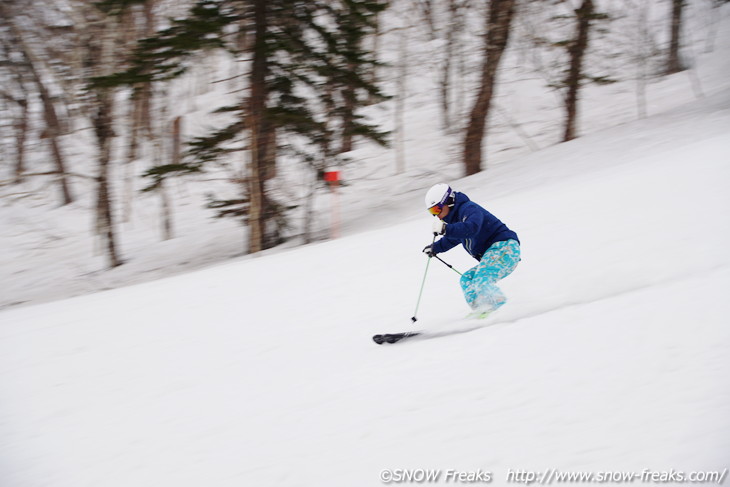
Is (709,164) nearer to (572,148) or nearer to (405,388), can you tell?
(572,148)

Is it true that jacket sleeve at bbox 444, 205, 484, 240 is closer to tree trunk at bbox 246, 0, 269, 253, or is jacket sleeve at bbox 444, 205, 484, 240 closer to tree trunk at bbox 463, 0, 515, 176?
tree trunk at bbox 246, 0, 269, 253

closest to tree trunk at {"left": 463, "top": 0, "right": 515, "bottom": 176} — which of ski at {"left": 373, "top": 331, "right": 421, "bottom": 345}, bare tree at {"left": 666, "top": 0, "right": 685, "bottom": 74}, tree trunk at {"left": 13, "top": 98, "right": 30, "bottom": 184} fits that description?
ski at {"left": 373, "top": 331, "right": 421, "bottom": 345}

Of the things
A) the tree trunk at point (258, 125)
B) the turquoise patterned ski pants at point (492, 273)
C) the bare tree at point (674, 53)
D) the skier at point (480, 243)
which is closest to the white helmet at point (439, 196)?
the skier at point (480, 243)

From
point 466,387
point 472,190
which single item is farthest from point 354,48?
point 466,387

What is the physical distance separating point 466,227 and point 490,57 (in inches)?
390

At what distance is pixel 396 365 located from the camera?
5723 millimetres

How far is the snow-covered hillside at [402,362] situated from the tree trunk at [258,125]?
2190mm

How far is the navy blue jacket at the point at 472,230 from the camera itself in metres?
6.18

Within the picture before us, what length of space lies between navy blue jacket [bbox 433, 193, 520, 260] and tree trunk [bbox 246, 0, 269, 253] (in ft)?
23.2

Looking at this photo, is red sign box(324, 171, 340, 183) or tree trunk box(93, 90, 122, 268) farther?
tree trunk box(93, 90, 122, 268)

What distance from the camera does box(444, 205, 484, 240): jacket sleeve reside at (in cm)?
613

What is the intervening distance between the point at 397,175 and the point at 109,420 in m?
16.1

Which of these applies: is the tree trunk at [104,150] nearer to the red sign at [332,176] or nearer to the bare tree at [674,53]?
the red sign at [332,176]

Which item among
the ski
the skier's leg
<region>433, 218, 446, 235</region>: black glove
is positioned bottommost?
the ski
